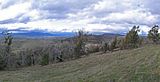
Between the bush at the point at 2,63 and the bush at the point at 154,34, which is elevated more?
the bush at the point at 154,34

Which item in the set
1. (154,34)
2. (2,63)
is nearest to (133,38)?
(154,34)

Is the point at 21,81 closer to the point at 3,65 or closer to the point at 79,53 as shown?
the point at 3,65

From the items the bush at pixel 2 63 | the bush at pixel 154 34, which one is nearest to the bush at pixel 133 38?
the bush at pixel 154 34

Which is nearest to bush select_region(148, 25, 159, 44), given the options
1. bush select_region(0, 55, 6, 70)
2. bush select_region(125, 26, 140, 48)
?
bush select_region(125, 26, 140, 48)

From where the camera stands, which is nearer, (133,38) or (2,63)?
(2,63)

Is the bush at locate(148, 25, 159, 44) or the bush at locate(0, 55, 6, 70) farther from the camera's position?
the bush at locate(148, 25, 159, 44)

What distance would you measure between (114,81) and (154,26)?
68.2 meters

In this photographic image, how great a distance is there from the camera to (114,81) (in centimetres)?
3022

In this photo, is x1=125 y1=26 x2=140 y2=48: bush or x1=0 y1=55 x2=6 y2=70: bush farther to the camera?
x1=125 y1=26 x2=140 y2=48: bush

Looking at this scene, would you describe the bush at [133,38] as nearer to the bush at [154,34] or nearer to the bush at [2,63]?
the bush at [154,34]

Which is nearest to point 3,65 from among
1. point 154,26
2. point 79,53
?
point 79,53

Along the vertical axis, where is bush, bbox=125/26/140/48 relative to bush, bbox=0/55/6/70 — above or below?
above

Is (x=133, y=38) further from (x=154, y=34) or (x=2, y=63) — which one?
(x=2, y=63)

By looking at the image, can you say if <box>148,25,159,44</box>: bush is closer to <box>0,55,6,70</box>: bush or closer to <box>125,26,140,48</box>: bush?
<box>125,26,140,48</box>: bush
